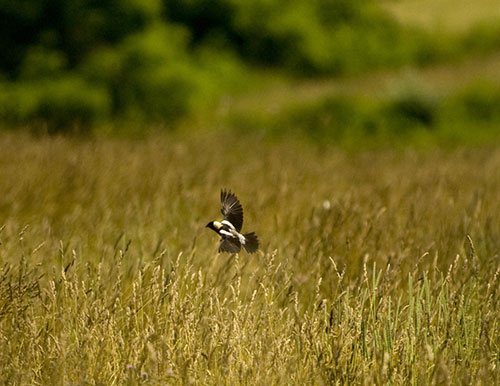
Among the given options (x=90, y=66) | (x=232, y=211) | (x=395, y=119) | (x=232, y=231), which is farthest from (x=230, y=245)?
(x=395, y=119)

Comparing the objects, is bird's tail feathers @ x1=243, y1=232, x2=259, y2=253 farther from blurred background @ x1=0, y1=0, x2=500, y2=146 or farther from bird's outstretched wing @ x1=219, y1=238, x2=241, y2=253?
blurred background @ x1=0, y1=0, x2=500, y2=146

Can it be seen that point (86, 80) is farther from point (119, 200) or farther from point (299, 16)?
point (299, 16)

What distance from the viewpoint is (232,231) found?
232 cm

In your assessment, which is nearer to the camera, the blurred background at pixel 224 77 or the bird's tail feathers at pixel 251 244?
the bird's tail feathers at pixel 251 244

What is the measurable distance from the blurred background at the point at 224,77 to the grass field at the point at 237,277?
5.88ft

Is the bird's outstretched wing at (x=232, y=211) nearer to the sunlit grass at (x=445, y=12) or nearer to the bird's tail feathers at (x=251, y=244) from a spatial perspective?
the bird's tail feathers at (x=251, y=244)

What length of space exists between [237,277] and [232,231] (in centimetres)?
40

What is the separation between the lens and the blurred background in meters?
10.3

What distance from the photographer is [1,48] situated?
34.8 ft

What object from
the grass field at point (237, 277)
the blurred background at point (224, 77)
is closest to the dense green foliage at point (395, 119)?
the blurred background at point (224, 77)

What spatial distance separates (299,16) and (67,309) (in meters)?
15.8

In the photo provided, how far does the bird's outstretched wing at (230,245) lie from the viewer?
229 centimetres

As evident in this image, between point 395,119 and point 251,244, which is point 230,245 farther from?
point 395,119

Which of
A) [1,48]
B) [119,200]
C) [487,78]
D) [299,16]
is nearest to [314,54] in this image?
[299,16]
